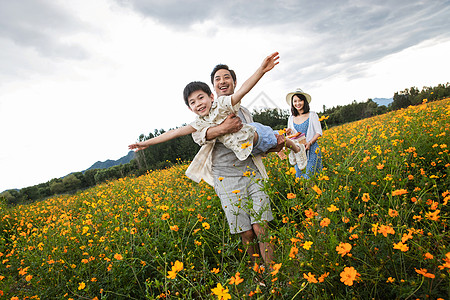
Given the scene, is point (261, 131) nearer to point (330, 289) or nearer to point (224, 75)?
point (224, 75)

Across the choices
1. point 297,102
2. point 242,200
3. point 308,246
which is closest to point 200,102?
point 242,200

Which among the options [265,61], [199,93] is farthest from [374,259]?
[199,93]

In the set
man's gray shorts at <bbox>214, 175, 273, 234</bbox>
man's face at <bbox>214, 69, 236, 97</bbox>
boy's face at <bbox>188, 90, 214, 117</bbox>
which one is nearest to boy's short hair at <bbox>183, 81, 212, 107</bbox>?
boy's face at <bbox>188, 90, 214, 117</bbox>

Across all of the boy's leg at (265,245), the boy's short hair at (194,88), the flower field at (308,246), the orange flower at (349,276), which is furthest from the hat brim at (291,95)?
the orange flower at (349,276)

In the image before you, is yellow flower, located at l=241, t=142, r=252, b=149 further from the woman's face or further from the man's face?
the woman's face

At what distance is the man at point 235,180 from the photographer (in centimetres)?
206

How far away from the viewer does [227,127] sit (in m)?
2.06

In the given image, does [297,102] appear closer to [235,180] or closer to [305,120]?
[305,120]

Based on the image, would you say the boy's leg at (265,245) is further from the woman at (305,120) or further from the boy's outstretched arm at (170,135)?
the woman at (305,120)

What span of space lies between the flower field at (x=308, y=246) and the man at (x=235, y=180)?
14cm

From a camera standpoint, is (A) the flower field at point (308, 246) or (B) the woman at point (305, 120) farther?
(B) the woman at point (305, 120)

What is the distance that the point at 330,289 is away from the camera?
125cm

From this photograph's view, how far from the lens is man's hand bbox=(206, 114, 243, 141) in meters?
2.06

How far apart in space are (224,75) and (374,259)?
2059mm
